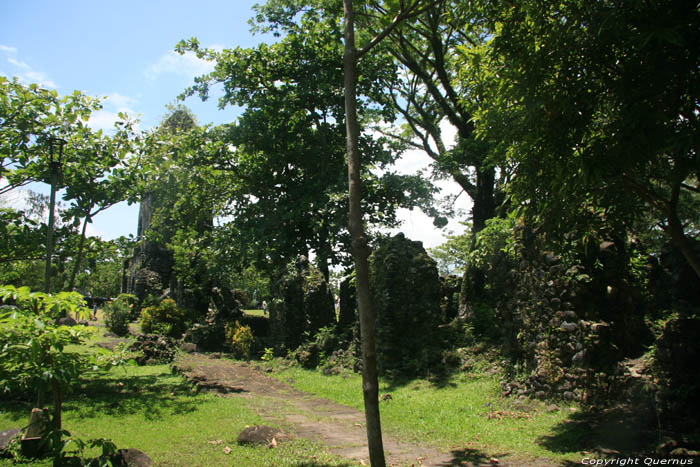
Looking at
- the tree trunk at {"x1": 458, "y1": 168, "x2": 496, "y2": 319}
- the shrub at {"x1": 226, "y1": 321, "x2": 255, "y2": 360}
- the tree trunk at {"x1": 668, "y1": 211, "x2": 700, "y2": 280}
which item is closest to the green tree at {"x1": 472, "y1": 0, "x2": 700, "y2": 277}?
the tree trunk at {"x1": 668, "y1": 211, "x2": 700, "y2": 280}

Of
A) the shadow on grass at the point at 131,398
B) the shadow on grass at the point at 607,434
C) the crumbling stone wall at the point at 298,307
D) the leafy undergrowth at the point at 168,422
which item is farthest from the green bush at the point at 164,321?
the shadow on grass at the point at 607,434

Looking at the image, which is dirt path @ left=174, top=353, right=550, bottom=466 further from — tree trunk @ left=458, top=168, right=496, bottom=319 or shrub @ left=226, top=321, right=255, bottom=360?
tree trunk @ left=458, top=168, right=496, bottom=319

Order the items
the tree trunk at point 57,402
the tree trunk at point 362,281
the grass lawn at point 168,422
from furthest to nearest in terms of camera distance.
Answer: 1. the grass lawn at point 168,422
2. the tree trunk at point 57,402
3. the tree trunk at point 362,281

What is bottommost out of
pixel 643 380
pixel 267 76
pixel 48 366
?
pixel 643 380

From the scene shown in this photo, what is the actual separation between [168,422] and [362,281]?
588 cm

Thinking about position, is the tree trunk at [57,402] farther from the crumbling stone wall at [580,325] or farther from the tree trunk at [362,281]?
the crumbling stone wall at [580,325]

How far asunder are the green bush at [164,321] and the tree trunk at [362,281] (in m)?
17.6

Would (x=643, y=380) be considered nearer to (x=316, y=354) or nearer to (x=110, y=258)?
(x=316, y=354)

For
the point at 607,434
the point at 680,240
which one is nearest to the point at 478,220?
the point at 607,434

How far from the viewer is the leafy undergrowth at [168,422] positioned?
20.5 ft

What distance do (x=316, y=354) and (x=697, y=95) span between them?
1339 cm

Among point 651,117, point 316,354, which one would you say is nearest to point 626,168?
point 651,117

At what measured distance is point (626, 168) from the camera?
4812 millimetres

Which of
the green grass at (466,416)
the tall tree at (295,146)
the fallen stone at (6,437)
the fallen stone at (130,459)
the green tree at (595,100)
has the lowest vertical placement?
the green grass at (466,416)
